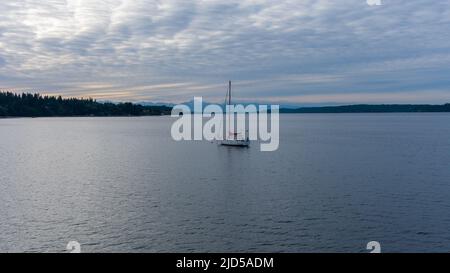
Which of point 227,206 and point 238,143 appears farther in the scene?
point 238,143

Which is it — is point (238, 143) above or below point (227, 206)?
above

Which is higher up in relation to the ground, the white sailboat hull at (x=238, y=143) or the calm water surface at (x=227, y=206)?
the white sailboat hull at (x=238, y=143)

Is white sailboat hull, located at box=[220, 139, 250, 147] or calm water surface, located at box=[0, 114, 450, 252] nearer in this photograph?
calm water surface, located at box=[0, 114, 450, 252]

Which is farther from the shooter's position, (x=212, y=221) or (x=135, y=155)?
(x=135, y=155)

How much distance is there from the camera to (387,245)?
31.9m

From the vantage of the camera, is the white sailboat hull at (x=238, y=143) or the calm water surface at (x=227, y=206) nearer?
the calm water surface at (x=227, y=206)

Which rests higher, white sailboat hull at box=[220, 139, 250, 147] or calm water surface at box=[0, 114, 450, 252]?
white sailboat hull at box=[220, 139, 250, 147]
